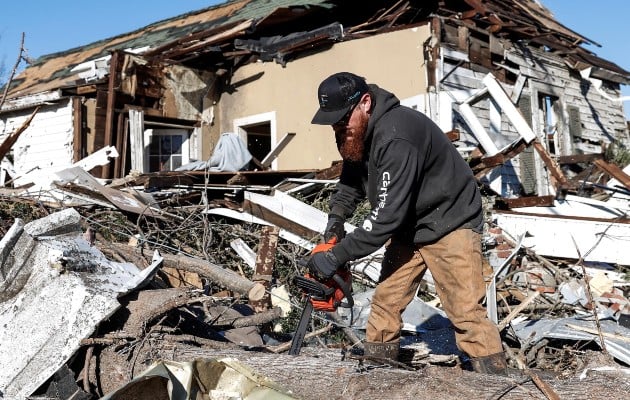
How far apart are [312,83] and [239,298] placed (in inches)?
244

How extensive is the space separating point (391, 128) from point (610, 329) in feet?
9.59

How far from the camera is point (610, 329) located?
5.00 meters

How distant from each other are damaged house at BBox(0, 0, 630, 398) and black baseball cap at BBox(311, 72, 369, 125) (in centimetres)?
328

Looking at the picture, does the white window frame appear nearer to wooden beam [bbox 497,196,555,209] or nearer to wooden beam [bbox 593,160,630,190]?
wooden beam [bbox 497,196,555,209]

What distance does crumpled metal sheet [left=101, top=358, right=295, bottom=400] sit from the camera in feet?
9.12

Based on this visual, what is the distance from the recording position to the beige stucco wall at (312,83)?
9.58 meters

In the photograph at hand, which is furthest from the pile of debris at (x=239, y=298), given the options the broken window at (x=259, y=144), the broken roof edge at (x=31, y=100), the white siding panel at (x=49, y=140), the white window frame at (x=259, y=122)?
the broken window at (x=259, y=144)

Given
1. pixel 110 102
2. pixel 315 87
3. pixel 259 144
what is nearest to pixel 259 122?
pixel 315 87

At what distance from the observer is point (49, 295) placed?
3.76 metres

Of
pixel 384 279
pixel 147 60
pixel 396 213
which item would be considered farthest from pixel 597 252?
pixel 147 60

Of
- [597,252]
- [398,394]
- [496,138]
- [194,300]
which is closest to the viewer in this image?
[398,394]

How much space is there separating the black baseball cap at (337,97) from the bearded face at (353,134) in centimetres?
8

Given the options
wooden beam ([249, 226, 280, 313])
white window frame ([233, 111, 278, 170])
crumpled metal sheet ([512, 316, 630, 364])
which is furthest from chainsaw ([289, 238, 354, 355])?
white window frame ([233, 111, 278, 170])

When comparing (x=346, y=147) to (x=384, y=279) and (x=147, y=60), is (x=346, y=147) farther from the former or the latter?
(x=147, y=60)
